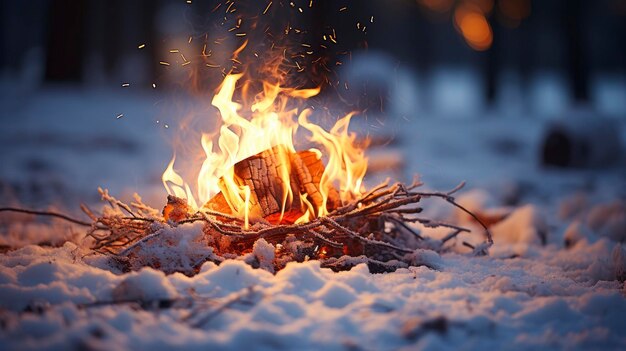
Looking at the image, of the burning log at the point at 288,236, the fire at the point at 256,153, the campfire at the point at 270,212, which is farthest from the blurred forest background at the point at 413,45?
the burning log at the point at 288,236

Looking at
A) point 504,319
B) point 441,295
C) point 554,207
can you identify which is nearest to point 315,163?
point 441,295

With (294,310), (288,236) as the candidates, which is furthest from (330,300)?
(288,236)

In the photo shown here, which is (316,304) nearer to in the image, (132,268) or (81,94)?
(132,268)

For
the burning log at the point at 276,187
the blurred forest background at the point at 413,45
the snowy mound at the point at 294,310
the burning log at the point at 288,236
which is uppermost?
the blurred forest background at the point at 413,45

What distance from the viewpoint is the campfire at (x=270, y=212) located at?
336 cm

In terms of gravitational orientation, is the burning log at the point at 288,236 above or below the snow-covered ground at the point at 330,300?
above

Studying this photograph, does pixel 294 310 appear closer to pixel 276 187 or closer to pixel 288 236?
pixel 288 236

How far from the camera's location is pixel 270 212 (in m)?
3.83

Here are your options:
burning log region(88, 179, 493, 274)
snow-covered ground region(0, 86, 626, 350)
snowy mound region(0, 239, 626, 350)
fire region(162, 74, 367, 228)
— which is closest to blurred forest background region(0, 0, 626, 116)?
fire region(162, 74, 367, 228)

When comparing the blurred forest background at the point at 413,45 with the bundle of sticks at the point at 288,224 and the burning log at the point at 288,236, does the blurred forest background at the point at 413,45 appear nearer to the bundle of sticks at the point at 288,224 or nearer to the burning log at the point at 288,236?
the bundle of sticks at the point at 288,224

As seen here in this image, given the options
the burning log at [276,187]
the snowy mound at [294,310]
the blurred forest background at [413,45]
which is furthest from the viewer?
the blurred forest background at [413,45]

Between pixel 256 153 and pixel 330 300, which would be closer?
pixel 330 300

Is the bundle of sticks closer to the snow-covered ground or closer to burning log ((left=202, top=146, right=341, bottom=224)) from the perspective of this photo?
burning log ((left=202, top=146, right=341, bottom=224))

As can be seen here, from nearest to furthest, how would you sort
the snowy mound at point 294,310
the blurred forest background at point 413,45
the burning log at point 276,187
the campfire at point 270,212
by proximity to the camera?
the snowy mound at point 294,310
the campfire at point 270,212
the burning log at point 276,187
the blurred forest background at point 413,45
